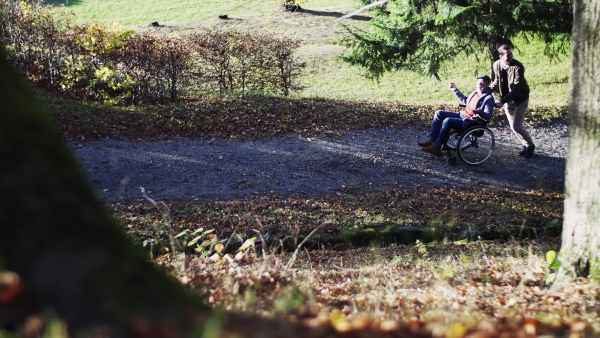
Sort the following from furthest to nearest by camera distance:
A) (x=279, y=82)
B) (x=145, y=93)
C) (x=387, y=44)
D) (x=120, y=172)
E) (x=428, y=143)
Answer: (x=279, y=82)
(x=387, y=44)
(x=145, y=93)
(x=428, y=143)
(x=120, y=172)

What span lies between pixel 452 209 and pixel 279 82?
7998 mm

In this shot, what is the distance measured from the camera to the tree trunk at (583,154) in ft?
13.0

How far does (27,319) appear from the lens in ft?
5.01

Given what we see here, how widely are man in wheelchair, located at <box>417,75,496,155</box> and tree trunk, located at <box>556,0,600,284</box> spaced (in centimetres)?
462

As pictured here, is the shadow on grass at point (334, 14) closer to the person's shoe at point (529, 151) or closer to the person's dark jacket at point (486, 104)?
the person's shoe at point (529, 151)

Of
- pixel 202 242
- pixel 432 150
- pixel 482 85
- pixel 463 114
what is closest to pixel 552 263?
pixel 202 242

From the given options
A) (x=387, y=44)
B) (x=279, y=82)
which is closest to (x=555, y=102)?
(x=387, y=44)

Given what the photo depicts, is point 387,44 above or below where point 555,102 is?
above

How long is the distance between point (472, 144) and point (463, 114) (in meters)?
0.90

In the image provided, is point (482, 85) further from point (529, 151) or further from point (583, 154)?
point (583, 154)

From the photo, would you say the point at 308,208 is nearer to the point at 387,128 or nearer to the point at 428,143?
the point at 428,143

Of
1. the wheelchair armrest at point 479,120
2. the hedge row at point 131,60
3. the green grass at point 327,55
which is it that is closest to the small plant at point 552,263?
the wheelchair armrest at point 479,120

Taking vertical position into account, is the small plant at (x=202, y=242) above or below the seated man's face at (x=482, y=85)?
below

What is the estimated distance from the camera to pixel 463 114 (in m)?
9.26
